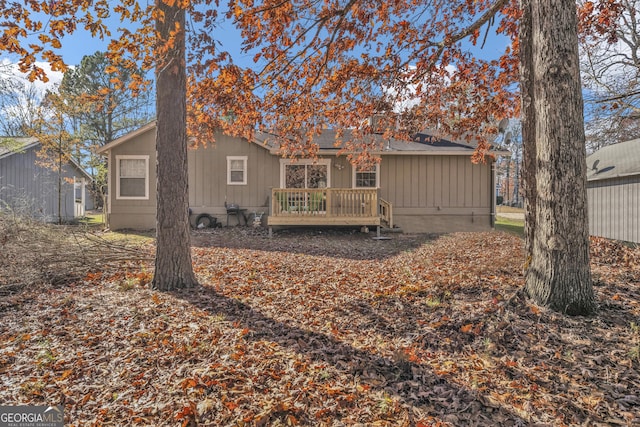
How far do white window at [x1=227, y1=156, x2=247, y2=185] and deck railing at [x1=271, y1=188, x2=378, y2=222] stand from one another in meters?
2.51

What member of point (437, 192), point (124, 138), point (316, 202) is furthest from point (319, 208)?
point (124, 138)

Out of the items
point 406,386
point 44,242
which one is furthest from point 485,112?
point 44,242

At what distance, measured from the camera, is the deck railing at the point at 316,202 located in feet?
35.0

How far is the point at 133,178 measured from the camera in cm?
1254

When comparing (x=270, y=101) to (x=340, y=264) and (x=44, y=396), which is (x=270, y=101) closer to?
(x=340, y=264)

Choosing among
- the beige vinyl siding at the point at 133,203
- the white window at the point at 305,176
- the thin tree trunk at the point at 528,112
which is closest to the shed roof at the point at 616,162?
the thin tree trunk at the point at 528,112

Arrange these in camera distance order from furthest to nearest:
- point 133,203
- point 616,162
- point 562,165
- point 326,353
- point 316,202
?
point 133,203 < point 616,162 < point 316,202 < point 562,165 < point 326,353

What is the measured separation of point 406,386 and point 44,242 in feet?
20.5

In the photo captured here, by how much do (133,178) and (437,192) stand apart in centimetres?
1135

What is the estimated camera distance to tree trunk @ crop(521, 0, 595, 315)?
3.29 meters

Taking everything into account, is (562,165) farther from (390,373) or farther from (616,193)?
(616,193)

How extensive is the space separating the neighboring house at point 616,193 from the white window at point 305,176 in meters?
8.71

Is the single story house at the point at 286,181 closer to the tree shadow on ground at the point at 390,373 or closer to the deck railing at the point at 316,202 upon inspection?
A: the deck railing at the point at 316,202

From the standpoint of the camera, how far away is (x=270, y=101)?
6.17m
